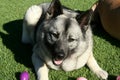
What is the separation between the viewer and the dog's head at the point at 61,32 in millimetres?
3461

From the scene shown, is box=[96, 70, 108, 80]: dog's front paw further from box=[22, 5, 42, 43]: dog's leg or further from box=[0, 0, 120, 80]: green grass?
box=[22, 5, 42, 43]: dog's leg

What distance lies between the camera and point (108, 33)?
495 cm

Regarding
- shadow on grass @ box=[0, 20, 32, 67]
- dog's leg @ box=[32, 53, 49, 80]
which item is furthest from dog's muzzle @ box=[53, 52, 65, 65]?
shadow on grass @ box=[0, 20, 32, 67]

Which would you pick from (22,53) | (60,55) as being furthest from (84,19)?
(22,53)

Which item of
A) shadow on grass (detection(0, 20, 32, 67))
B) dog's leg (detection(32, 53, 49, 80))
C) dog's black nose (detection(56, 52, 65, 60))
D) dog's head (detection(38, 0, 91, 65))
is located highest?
dog's head (detection(38, 0, 91, 65))

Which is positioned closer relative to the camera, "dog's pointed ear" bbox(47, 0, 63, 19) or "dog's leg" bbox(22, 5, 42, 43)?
"dog's pointed ear" bbox(47, 0, 63, 19)

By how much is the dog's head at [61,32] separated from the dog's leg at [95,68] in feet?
1.30

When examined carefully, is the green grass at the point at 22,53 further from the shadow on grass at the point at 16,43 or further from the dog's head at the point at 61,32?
the dog's head at the point at 61,32

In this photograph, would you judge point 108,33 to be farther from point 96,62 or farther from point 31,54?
point 31,54

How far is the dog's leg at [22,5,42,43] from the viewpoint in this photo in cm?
448

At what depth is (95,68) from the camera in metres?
3.94

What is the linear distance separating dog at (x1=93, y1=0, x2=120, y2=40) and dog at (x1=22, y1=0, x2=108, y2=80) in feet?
3.02

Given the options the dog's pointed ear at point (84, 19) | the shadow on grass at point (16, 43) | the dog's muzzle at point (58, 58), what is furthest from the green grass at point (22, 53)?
the dog's pointed ear at point (84, 19)

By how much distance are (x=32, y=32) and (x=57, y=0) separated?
1.12 meters
